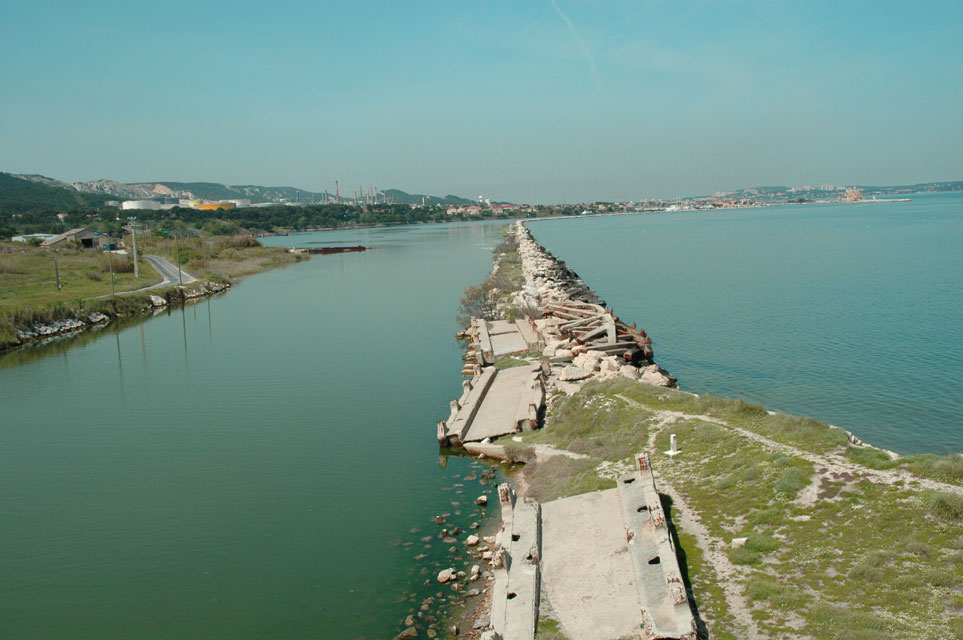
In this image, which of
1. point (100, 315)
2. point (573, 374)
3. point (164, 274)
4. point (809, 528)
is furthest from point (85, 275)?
point (809, 528)

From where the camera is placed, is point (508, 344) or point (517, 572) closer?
point (517, 572)

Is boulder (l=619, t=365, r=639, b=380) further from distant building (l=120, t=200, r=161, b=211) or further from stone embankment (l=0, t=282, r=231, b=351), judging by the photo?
distant building (l=120, t=200, r=161, b=211)

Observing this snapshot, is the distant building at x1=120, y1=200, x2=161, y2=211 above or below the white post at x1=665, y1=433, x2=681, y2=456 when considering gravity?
above

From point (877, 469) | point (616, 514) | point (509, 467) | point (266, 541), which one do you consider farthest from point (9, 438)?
point (877, 469)

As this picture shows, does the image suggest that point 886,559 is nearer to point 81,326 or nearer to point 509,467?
point 509,467

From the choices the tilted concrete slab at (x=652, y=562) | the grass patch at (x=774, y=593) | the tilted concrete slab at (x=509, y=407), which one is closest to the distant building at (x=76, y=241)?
the tilted concrete slab at (x=509, y=407)

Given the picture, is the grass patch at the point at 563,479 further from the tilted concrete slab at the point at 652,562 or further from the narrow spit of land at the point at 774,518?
the tilted concrete slab at the point at 652,562

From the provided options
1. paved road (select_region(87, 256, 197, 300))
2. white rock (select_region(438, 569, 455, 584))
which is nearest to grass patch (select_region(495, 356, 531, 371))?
white rock (select_region(438, 569, 455, 584))

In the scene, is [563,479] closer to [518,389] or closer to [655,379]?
[655,379]
